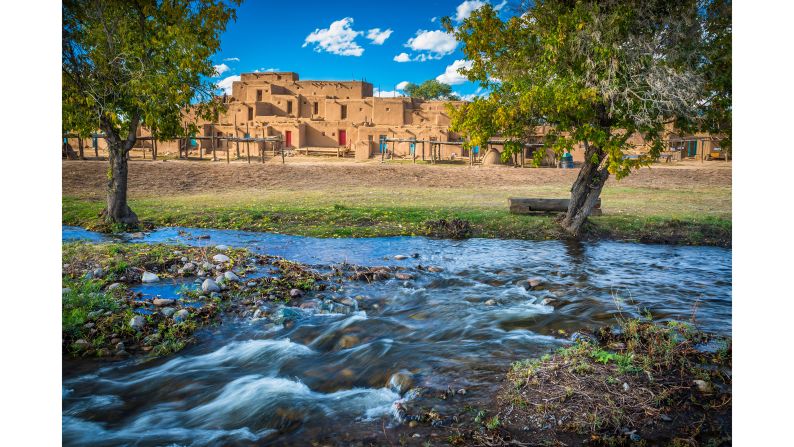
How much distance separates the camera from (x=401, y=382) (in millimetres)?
4207

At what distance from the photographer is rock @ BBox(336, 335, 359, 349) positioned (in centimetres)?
513

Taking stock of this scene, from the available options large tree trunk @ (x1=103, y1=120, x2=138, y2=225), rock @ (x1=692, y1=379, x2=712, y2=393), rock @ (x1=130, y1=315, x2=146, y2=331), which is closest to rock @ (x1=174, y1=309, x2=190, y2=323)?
rock @ (x1=130, y1=315, x2=146, y2=331)

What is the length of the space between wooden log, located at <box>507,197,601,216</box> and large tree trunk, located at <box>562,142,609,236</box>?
3.43ft

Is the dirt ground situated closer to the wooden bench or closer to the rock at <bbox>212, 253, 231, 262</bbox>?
the rock at <bbox>212, 253, 231, 262</bbox>

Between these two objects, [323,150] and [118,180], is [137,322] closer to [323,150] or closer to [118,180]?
[118,180]

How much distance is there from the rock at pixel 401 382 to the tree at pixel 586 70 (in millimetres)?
6230

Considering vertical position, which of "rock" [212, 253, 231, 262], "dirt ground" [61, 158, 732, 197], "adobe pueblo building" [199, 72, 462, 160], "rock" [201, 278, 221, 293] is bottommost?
"rock" [201, 278, 221, 293]

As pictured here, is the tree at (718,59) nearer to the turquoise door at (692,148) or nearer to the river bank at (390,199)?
the river bank at (390,199)

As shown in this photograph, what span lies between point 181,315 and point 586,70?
7.54m

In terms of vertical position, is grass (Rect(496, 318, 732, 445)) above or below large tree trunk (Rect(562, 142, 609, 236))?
below

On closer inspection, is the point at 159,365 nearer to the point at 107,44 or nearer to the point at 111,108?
the point at 111,108

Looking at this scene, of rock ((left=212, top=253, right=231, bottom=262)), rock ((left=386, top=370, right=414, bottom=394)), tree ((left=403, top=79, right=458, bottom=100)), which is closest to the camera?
rock ((left=386, top=370, right=414, bottom=394))

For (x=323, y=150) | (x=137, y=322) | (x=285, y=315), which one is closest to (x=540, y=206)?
(x=285, y=315)
